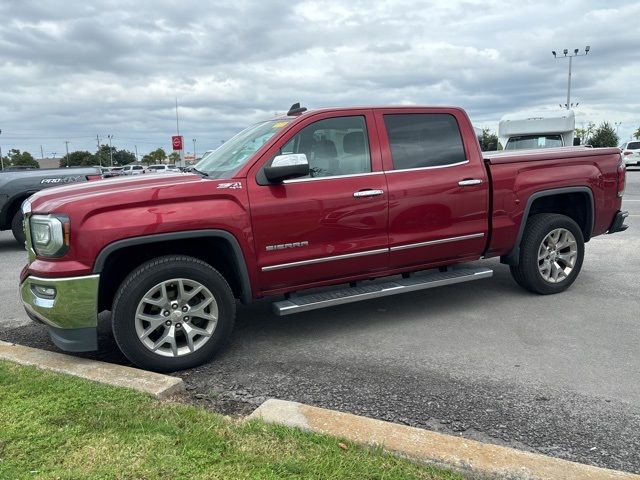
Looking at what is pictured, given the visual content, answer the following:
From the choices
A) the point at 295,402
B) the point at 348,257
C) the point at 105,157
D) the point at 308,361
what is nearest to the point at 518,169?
the point at 348,257

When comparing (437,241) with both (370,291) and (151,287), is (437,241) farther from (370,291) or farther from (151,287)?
(151,287)

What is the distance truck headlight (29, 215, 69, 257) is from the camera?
3.69 meters

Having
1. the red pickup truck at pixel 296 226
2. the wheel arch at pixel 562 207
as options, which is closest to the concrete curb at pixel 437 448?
the red pickup truck at pixel 296 226

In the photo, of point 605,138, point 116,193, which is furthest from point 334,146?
point 605,138

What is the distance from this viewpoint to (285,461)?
264 centimetres

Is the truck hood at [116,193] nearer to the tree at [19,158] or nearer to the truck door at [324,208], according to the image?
the truck door at [324,208]

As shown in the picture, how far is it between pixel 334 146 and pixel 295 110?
2.00 feet

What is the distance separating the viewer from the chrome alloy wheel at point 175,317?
389cm

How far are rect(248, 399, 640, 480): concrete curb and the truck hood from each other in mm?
1707

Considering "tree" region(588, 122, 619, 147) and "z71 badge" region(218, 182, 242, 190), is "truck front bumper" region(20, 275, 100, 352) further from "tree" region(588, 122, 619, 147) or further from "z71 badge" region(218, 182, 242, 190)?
"tree" region(588, 122, 619, 147)

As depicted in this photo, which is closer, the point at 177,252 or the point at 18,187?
the point at 177,252

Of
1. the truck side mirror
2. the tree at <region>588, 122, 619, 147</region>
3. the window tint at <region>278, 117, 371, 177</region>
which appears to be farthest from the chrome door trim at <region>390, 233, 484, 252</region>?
the tree at <region>588, 122, 619, 147</region>

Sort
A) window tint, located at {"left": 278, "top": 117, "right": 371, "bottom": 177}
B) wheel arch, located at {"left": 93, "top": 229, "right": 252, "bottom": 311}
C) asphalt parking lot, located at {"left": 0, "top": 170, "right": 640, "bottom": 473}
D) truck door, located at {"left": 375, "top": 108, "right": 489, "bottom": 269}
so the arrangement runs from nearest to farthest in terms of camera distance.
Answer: asphalt parking lot, located at {"left": 0, "top": 170, "right": 640, "bottom": 473} → wheel arch, located at {"left": 93, "top": 229, "right": 252, "bottom": 311} → window tint, located at {"left": 278, "top": 117, "right": 371, "bottom": 177} → truck door, located at {"left": 375, "top": 108, "right": 489, "bottom": 269}

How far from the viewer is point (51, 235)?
3.71 m
